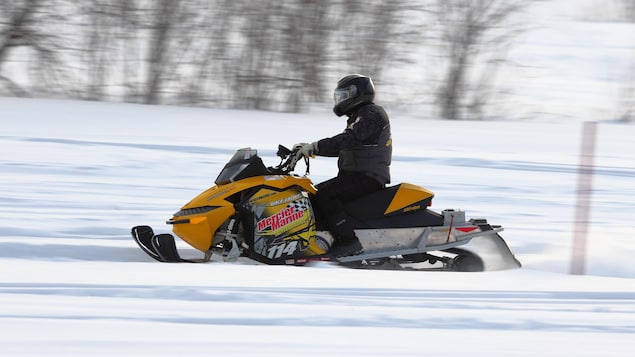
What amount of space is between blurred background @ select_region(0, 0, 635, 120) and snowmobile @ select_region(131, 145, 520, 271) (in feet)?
26.5

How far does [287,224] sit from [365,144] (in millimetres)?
724

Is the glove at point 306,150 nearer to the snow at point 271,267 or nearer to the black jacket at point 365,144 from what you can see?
the black jacket at point 365,144

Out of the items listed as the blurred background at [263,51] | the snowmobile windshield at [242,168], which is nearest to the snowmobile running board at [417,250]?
the snowmobile windshield at [242,168]

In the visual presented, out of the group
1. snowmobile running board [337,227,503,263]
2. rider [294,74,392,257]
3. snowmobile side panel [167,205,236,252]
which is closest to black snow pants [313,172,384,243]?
rider [294,74,392,257]

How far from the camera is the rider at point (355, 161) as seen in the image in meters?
6.02

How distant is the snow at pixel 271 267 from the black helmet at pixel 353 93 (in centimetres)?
107

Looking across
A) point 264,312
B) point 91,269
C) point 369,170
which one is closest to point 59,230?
point 91,269

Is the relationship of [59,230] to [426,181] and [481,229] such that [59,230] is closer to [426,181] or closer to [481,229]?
[481,229]

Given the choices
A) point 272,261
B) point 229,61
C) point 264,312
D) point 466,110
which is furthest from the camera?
point 466,110

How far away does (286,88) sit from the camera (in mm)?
14266

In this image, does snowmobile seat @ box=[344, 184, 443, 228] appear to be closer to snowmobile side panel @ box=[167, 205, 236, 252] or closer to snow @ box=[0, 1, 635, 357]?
snow @ box=[0, 1, 635, 357]

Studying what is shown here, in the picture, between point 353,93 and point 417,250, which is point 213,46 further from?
point 417,250

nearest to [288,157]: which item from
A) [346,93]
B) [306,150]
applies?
[306,150]

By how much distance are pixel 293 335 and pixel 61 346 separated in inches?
41.0
